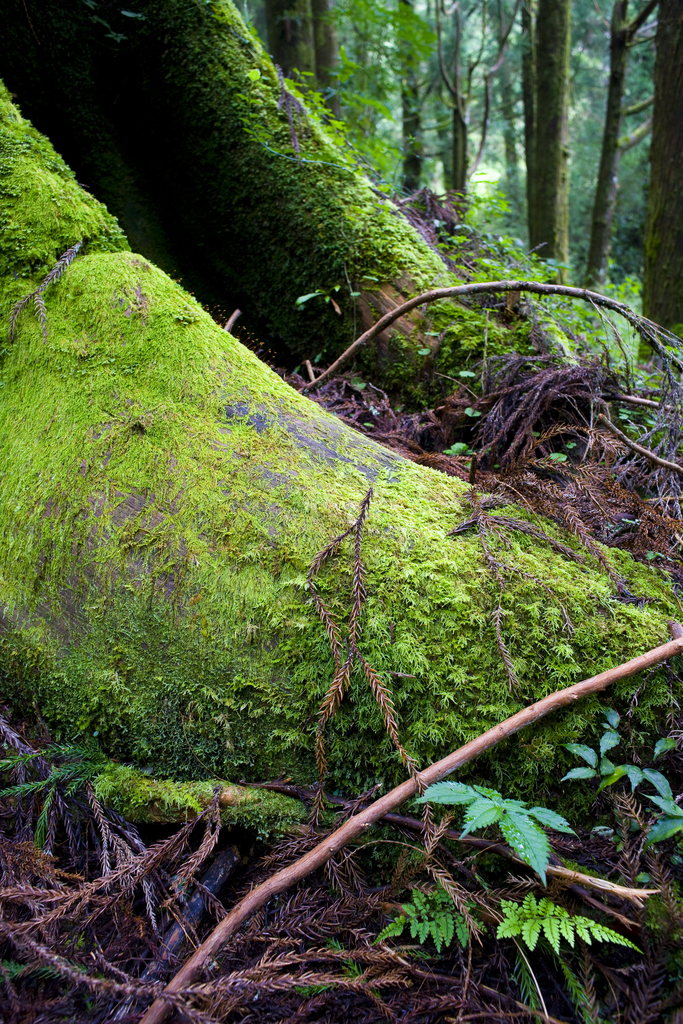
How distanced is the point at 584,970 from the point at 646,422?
230cm

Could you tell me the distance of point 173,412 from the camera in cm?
204

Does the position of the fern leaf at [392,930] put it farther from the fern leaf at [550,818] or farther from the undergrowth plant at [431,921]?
the fern leaf at [550,818]

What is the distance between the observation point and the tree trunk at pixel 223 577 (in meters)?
1.61

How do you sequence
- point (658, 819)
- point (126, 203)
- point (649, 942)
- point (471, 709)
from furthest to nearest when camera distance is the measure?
point (126, 203) < point (471, 709) < point (658, 819) < point (649, 942)

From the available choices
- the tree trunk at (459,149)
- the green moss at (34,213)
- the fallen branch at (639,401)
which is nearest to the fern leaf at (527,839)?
the fallen branch at (639,401)

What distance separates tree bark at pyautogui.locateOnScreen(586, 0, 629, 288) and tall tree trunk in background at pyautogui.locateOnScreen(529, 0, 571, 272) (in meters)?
1.05

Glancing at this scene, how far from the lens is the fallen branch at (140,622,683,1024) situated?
4.05 feet

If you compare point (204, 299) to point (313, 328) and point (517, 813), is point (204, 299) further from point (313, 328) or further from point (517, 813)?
point (517, 813)

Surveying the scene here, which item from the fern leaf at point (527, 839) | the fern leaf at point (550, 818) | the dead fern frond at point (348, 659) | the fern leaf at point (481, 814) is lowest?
the fern leaf at point (550, 818)

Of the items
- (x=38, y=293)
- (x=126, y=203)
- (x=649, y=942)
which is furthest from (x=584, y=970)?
(x=126, y=203)

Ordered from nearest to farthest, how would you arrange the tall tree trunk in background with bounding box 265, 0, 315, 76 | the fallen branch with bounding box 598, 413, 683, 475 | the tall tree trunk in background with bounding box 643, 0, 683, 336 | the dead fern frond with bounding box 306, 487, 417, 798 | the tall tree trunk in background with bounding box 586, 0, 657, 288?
1. the dead fern frond with bounding box 306, 487, 417, 798
2. the fallen branch with bounding box 598, 413, 683, 475
3. the tall tree trunk in background with bounding box 643, 0, 683, 336
4. the tall tree trunk in background with bounding box 265, 0, 315, 76
5. the tall tree trunk in background with bounding box 586, 0, 657, 288

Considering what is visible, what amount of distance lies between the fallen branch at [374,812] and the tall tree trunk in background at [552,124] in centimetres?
831

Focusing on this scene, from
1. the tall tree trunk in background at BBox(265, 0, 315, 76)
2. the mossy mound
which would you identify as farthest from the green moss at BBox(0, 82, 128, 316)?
the tall tree trunk in background at BBox(265, 0, 315, 76)

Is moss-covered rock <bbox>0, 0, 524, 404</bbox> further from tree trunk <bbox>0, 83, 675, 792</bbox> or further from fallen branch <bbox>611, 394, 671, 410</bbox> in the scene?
tree trunk <bbox>0, 83, 675, 792</bbox>
